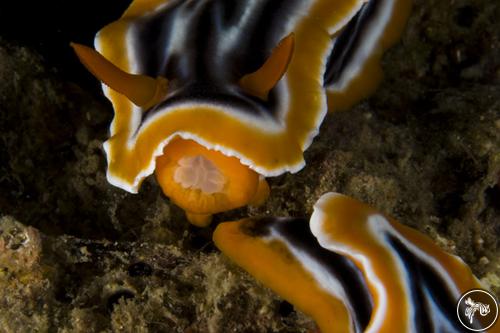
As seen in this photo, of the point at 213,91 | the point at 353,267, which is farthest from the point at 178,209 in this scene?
the point at 353,267

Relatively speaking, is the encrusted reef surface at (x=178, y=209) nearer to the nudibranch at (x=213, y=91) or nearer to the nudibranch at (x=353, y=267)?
the nudibranch at (x=353, y=267)

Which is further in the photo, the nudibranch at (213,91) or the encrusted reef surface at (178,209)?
the encrusted reef surface at (178,209)

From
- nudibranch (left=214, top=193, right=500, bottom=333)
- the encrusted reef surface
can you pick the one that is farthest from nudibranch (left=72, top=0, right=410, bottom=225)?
the encrusted reef surface

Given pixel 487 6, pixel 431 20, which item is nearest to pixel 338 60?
pixel 431 20

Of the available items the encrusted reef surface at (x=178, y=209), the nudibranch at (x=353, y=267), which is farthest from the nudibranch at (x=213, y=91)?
the encrusted reef surface at (x=178, y=209)

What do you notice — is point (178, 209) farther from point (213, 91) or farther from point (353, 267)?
point (353, 267)
